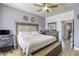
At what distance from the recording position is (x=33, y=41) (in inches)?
57.6

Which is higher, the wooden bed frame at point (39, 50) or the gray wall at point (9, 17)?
the gray wall at point (9, 17)

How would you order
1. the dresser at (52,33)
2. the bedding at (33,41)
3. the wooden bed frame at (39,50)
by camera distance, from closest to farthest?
1. the bedding at (33,41)
2. the wooden bed frame at (39,50)
3. the dresser at (52,33)

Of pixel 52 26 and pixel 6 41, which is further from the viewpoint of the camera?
pixel 52 26

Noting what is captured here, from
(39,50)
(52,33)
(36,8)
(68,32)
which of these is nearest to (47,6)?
(36,8)

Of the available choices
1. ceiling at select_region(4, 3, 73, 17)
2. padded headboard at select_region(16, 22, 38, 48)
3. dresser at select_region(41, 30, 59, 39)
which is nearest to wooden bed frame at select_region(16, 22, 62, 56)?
padded headboard at select_region(16, 22, 38, 48)

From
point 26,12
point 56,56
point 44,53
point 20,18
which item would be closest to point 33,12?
point 26,12

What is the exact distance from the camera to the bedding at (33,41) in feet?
4.61

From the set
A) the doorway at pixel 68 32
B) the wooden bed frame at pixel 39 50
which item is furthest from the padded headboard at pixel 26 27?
the doorway at pixel 68 32

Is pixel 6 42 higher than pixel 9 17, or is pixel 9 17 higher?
pixel 9 17

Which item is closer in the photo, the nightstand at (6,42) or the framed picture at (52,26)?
the nightstand at (6,42)

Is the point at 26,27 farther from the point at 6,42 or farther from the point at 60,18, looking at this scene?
the point at 60,18

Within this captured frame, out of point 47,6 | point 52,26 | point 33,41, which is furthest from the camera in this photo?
point 52,26

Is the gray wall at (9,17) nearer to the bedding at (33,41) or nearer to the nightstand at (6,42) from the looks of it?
the nightstand at (6,42)

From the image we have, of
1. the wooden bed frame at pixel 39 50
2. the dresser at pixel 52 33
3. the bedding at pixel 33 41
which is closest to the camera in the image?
the bedding at pixel 33 41
